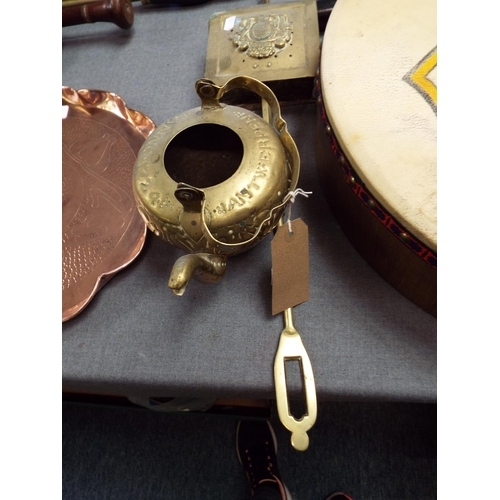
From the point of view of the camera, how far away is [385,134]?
1.82 feet

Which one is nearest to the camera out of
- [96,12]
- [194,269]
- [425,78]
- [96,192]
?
[194,269]

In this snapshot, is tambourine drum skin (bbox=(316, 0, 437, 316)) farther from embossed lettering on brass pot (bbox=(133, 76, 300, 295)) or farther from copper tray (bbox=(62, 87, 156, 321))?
copper tray (bbox=(62, 87, 156, 321))

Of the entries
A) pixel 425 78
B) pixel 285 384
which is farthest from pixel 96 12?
pixel 285 384

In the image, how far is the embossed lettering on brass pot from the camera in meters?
0.52

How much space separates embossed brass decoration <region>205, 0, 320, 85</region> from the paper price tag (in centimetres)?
38

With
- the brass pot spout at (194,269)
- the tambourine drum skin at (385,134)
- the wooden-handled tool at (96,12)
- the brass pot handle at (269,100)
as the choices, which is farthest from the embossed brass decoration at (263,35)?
the brass pot spout at (194,269)

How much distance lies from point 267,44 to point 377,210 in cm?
49

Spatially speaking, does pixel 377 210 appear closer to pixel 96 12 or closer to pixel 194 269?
pixel 194 269

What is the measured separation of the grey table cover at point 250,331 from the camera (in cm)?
59

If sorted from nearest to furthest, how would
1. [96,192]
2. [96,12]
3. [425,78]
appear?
1. [425,78]
2. [96,192]
3. [96,12]

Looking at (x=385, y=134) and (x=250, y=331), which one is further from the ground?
(x=385, y=134)

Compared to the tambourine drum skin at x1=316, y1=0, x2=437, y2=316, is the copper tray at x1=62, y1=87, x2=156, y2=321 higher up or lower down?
lower down

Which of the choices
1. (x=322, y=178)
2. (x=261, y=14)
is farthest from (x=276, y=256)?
(x=261, y=14)

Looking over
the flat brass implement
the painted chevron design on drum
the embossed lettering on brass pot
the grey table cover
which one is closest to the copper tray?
the grey table cover
